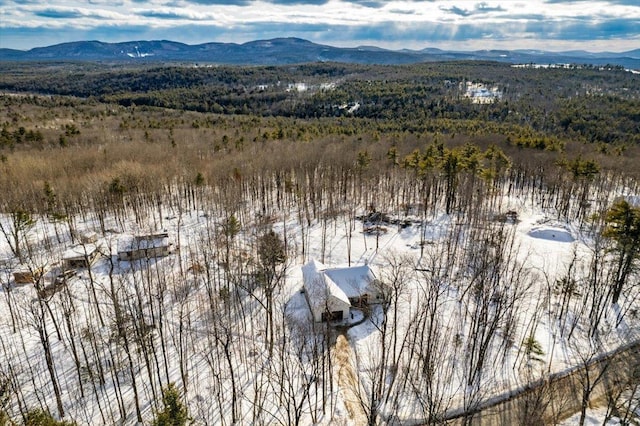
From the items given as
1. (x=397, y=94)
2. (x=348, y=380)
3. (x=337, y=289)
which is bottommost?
(x=348, y=380)

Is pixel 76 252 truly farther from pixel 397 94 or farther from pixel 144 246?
pixel 397 94

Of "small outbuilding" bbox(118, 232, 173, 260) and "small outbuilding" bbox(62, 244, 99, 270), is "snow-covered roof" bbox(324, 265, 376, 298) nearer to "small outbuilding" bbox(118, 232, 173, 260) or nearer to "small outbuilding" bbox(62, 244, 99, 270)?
"small outbuilding" bbox(118, 232, 173, 260)

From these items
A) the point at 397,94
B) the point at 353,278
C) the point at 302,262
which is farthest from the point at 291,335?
the point at 397,94

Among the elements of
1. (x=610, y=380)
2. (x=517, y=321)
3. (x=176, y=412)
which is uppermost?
(x=176, y=412)

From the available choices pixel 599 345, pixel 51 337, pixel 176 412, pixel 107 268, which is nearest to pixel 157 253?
pixel 107 268

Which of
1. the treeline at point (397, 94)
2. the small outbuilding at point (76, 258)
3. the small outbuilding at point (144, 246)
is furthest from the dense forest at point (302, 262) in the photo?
the treeline at point (397, 94)

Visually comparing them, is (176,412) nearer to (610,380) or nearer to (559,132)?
(610,380)

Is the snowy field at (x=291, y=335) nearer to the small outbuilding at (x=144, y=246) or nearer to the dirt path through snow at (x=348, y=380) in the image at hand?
the dirt path through snow at (x=348, y=380)
